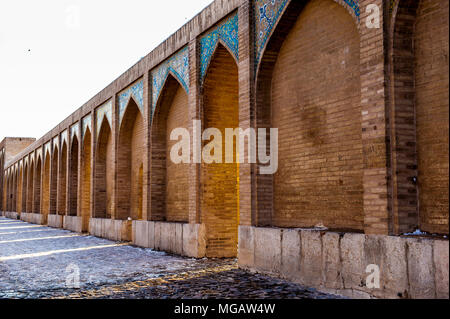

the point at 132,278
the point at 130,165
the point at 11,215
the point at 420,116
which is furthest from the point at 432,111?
the point at 11,215

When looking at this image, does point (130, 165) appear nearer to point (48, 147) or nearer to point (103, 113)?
point (103, 113)

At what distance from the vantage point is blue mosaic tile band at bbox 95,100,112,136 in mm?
15212

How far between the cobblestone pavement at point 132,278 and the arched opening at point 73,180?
9308mm

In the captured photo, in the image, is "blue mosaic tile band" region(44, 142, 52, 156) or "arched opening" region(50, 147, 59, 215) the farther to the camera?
"blue mosaic tile band" region(44, 142, 52, 156)

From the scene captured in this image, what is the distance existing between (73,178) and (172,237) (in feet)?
36.1

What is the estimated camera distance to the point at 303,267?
636 centimetres

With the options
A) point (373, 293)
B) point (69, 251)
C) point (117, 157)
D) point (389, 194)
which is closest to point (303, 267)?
point (373, 293)

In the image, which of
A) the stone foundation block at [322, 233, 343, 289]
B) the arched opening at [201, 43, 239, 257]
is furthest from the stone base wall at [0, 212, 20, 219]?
the stone foundation block at [322, 233, 343, 289]

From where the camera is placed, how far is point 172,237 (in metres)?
10.4

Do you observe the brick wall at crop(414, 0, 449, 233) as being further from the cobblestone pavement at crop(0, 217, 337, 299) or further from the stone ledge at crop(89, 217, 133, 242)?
the stone ledge at crop(89, 217, 133, 242)

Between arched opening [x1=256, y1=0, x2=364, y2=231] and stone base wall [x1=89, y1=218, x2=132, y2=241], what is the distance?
6932 mm

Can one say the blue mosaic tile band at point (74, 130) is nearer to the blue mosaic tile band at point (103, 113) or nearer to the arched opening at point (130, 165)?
the blue mosaic tile band at point (103, 113)

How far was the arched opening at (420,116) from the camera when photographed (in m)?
4.92

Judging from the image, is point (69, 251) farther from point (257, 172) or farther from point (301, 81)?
point (301, 81)
